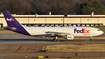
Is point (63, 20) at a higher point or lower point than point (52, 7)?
lower

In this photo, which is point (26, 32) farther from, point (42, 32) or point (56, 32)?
point (56, 32)

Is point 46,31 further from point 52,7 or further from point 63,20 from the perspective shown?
point 52,7

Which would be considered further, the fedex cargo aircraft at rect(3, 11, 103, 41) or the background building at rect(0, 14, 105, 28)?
the background building at rect(0, 14, 105, 28)

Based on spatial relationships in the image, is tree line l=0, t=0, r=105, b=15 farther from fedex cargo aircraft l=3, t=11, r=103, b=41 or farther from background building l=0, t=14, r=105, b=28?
fedex cargo aircraft l=3, t=11, r=103, b=41

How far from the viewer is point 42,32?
150 ft

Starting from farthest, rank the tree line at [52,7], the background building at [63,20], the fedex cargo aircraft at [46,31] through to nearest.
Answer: the tree line at [52,7], the background building at [63,20], the fedex cargo aircraft at [46,31]

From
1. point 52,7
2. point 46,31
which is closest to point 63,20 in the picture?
point 46,31

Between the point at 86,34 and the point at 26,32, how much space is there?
14822 mm

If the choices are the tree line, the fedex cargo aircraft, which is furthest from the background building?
the tree line

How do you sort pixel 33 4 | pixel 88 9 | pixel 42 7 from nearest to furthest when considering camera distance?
pixel 88 9 → pixel 42 7 → pixel 33 4

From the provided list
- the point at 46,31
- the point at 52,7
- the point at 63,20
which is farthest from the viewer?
the point at 52,7

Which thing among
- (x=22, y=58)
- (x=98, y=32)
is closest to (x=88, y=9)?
(x=98, y=32)

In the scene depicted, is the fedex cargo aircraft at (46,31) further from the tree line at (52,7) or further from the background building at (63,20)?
the tree line at (52,7)

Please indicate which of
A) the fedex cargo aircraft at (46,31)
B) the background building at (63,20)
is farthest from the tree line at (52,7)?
the fedex cargo aircraft at (46,31)
